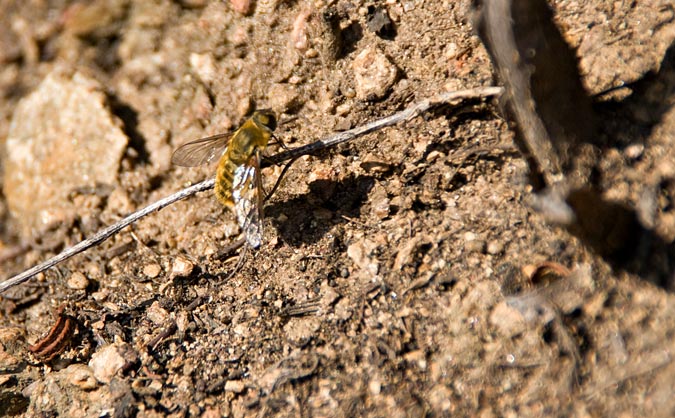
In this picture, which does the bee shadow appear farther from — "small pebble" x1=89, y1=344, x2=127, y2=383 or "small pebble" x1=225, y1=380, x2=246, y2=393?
"small pebble" x1=89, y1=344, x2=127, y2=383

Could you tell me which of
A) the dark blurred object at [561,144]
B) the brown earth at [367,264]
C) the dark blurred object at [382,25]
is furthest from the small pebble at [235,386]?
the dark blurred object at [382,25]

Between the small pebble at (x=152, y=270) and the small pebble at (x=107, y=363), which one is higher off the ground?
the small pebble at (x=152, y=270)

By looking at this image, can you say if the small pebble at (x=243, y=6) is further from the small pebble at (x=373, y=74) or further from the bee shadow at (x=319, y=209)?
the bee shadow at (x=319, y=209)

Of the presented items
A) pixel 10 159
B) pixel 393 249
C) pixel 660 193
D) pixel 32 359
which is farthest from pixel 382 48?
pixel 10 159

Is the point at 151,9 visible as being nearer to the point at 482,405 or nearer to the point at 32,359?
the point at 32,359

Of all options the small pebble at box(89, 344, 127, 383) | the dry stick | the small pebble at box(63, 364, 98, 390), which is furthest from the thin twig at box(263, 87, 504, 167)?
the small pebble at box(63, 364, 98, 390)

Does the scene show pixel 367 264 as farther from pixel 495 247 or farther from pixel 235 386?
pixel 235 386
